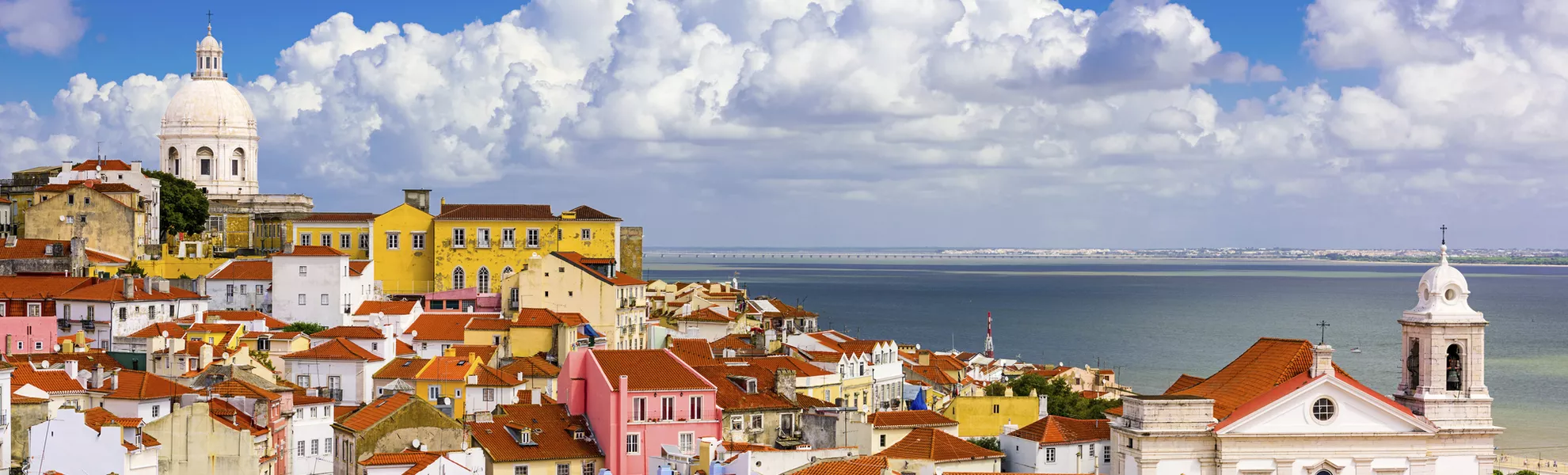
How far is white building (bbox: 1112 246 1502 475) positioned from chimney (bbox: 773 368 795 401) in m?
14.3

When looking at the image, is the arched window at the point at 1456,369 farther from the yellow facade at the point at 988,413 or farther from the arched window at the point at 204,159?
the arched window at the point at 204,159

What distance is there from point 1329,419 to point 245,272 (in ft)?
143

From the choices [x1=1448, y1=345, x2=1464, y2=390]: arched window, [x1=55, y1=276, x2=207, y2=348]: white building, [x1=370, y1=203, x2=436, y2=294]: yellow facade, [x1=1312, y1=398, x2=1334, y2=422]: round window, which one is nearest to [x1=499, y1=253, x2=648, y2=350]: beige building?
[x1=370, y1=203, x2=436, y2=294]: yellow facade

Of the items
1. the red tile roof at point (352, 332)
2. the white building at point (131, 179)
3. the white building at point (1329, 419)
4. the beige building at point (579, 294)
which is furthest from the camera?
the white building at point (131, 179)

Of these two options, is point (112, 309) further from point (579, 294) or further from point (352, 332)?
point (579, 294)

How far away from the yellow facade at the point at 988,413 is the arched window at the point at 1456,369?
52.2 feet

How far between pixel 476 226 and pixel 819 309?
100416 millimetres

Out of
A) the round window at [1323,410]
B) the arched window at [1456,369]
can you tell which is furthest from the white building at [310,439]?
the arched window at [1456,369]

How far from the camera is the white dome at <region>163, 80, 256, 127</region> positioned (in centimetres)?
8888

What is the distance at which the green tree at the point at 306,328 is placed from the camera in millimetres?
59406

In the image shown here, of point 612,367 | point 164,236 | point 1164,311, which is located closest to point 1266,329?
point 1164,311

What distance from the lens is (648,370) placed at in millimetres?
42281

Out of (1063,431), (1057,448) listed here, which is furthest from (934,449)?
(1063,431)

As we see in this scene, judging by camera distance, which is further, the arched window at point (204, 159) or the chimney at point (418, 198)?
the arched window at point (204, 159)
